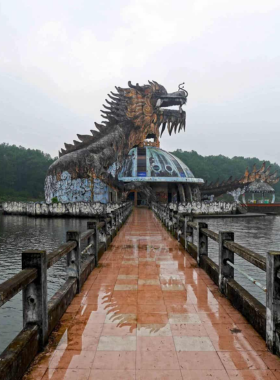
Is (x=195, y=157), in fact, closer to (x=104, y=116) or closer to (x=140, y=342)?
(x=104, y=116)

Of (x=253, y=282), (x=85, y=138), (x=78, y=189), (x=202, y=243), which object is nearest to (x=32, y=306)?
(x=253, y=282)

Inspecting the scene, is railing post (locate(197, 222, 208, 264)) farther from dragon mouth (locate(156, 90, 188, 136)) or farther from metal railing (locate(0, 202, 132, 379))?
dragon mouth (locate(156, 90, 188, 136))

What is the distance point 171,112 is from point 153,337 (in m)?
47.5

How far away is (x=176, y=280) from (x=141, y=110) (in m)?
37.5

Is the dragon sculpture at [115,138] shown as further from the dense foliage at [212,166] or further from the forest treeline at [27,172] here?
the dense foliage at [212,166]

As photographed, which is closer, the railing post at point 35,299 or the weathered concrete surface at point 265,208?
the railing post at point 35,299

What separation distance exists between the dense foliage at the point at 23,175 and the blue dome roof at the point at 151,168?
3134cm

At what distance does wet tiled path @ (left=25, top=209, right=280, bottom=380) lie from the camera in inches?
138

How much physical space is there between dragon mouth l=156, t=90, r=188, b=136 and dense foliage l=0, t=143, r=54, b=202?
35363 mm

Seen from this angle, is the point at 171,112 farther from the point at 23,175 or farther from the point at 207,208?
the point at 23,175

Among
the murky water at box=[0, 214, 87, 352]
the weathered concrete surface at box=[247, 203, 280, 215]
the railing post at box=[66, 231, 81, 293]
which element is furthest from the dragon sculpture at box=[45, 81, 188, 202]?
the railing post at box=[66, 231, 81, 293]

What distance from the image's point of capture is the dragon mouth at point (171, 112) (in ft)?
151

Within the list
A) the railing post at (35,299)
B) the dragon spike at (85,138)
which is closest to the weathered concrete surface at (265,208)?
the dragon spike at (85,138)

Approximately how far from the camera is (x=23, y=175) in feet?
260
